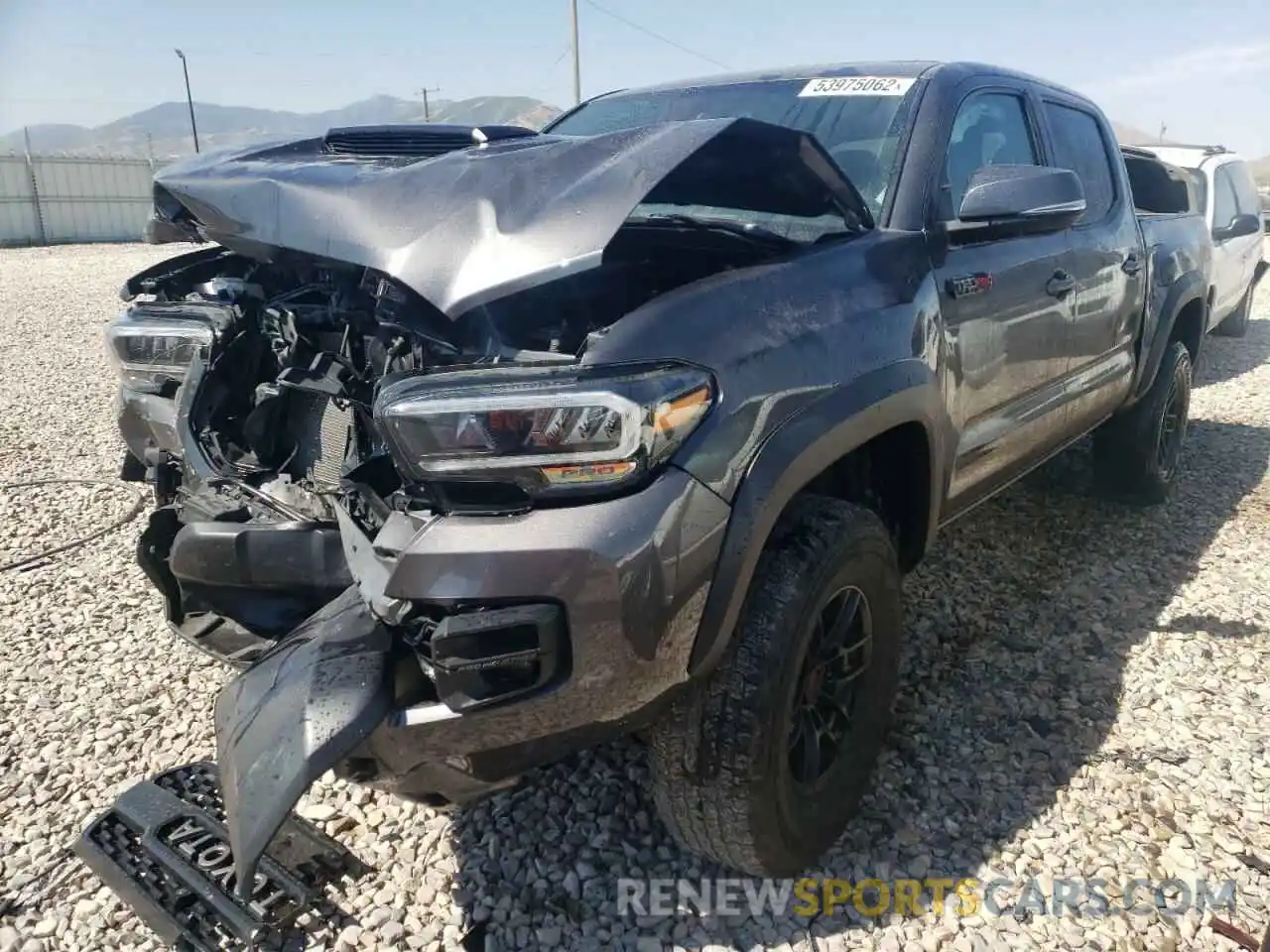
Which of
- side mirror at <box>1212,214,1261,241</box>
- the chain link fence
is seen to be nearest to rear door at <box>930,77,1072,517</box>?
side mirror at <box>1212,214,1261,241</box>

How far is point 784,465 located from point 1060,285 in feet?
5.99

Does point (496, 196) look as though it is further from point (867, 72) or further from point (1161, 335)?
point (1161, 335)

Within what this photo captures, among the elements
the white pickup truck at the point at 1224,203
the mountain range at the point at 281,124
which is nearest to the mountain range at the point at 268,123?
the mountain range at the point at 281,124

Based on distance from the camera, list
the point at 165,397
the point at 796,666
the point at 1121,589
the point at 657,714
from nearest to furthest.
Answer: the point at 657,714 < the point at 796,666 < the point at 165,397 < the point at 1121,589

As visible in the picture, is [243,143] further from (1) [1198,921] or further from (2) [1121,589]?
(2) [1121,589]

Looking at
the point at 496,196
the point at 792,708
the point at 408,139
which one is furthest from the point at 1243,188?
the point at 496,196

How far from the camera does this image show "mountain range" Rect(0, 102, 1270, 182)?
12.0 feet

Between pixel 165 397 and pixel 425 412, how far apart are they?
142cm

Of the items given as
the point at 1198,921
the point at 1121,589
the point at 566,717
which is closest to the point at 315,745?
the point at 566,717

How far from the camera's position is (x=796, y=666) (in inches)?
77.5

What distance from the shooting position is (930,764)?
103 inches

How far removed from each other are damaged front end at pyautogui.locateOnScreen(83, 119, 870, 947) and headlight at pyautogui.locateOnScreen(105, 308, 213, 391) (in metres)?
0.02

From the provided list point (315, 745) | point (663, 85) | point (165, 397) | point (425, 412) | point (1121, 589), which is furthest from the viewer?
point (1121, 589)

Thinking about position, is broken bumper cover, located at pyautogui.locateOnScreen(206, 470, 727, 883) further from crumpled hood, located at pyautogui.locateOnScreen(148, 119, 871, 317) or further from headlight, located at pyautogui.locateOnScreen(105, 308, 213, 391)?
headlight, located at pyautogui.locateOnScreen(105, 308, 213, 391)
